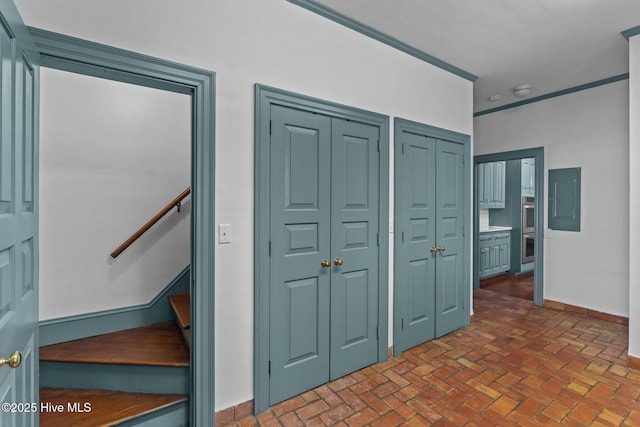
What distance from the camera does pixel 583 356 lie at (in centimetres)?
281

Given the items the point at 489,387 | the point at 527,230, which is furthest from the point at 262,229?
the point at 527,230

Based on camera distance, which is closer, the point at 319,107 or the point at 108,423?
the point at 108,423

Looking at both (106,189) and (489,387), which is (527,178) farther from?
(106,189)

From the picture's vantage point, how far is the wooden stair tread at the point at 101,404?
173cm

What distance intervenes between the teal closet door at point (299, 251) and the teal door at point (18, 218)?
1184 millimetres

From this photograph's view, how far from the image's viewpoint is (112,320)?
2.58 metres

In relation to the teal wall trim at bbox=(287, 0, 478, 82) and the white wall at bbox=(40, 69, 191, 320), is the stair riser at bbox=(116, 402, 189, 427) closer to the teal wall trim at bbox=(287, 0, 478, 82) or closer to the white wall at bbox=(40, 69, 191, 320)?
the white wall at bbox=(40, 69, 191, 320)

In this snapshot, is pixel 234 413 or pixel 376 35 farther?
pixel 376 35

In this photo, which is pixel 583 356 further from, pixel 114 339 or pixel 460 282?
pixel 114 339

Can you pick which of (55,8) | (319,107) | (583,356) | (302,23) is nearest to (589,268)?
(583,356)

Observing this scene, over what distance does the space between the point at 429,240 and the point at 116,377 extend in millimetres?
2732

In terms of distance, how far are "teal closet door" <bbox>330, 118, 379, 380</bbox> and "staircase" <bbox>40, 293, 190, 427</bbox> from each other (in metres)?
1.10

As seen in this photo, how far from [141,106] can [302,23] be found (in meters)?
1.63

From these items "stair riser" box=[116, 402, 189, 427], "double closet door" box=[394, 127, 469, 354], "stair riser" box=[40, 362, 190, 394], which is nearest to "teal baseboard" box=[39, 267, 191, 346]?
"stair riser" box=[40, 362, 190, 394]
